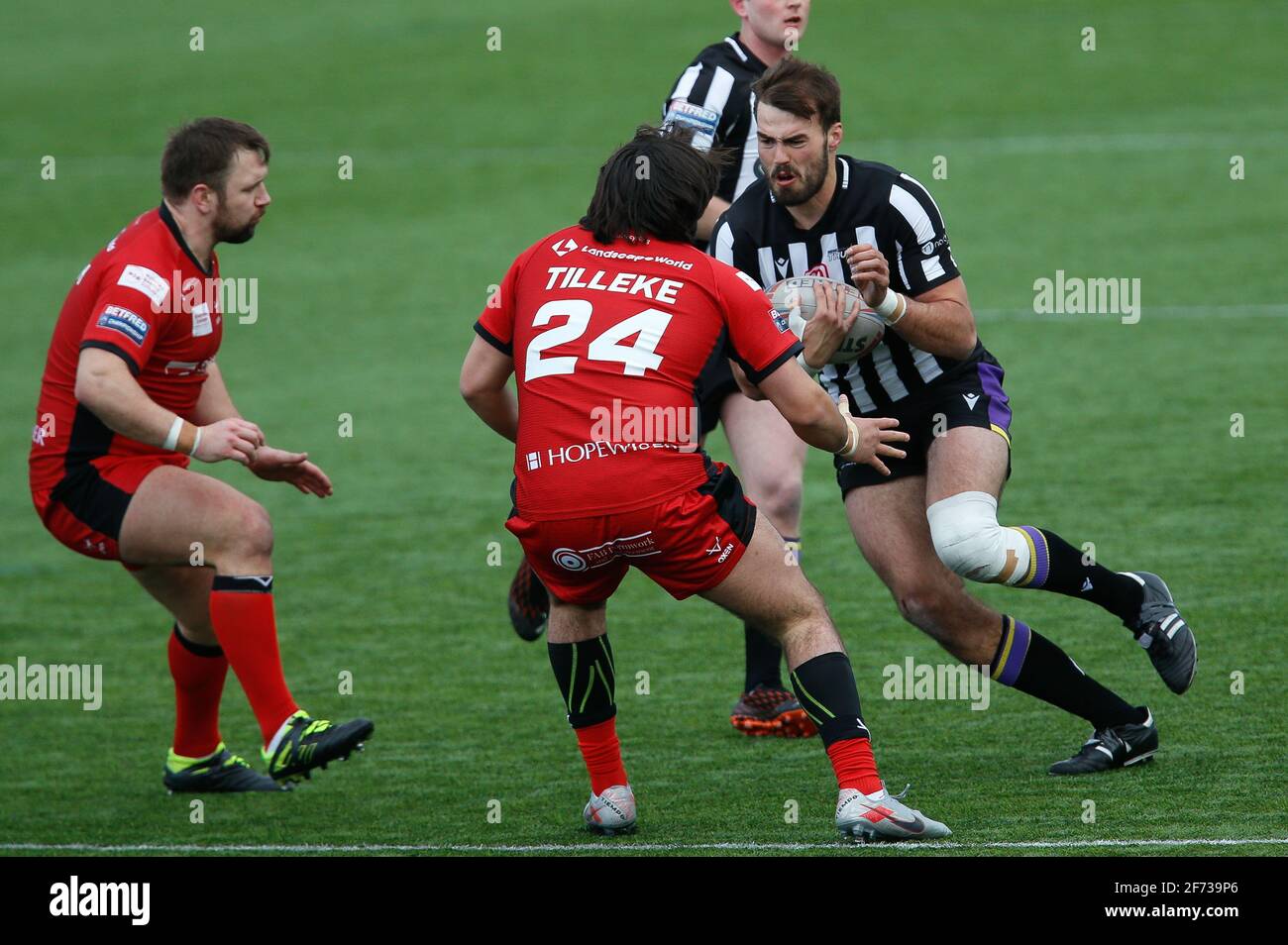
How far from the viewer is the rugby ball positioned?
534 centimetres

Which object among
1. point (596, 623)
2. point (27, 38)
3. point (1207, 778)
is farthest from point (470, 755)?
point (27, 38)

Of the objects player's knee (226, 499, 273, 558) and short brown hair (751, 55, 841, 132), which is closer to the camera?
short brown hair (751, 55, 841, 132)

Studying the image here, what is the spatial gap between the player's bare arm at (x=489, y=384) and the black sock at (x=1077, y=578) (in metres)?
1.61

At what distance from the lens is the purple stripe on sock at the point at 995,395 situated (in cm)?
577

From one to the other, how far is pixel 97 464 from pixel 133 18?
28087 mm

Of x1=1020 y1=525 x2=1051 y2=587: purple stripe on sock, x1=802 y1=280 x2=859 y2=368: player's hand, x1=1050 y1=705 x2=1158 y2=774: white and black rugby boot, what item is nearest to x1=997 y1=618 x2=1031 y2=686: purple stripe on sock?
x1=1020 y1=525 x2=1051 y2=587: purple stripe on sock

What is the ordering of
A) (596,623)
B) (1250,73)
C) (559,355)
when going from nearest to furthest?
1. (559,355)
2. (596,623)
3. (1250,73)

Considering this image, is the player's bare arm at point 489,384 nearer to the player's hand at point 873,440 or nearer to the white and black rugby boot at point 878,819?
the player's hand at point 873,440

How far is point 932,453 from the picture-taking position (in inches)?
223

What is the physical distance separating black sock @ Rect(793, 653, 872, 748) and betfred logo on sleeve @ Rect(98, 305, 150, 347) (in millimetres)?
2205

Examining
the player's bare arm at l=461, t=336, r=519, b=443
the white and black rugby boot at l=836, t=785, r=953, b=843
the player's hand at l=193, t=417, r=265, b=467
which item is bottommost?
the white and black rugby boot at l=836, t=785, r=953, b=843

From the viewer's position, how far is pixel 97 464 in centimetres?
576

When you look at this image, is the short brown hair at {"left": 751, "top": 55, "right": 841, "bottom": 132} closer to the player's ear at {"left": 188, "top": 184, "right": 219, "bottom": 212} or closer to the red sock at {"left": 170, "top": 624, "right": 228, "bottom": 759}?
the player's ear at {"left": 188, "top": 184, "right": 219, "bottom": 212}
